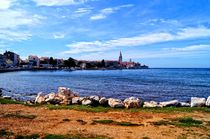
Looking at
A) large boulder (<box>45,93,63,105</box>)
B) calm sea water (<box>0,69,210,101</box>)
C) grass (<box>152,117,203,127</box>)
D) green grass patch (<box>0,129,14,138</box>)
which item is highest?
large boulder (<box>45,93,63,105</box>)

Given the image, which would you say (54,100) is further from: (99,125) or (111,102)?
(99,125)

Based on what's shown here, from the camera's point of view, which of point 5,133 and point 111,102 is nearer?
point 5,133

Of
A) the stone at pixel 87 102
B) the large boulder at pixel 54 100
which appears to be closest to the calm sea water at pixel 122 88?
the large boulder at pixel 54 100

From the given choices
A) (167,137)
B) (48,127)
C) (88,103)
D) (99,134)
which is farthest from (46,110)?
(167,137)

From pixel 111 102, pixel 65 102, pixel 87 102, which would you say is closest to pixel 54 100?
pixel 65 102

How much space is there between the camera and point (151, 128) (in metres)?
19.2

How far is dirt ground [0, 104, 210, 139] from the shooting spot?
699 inches

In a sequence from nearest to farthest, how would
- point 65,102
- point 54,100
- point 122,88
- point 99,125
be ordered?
point 99,125, point 65,102, point 54,100, point 122,88

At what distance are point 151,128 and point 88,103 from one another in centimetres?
1189

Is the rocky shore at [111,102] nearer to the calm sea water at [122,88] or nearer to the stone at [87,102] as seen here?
the stone at [87,102]

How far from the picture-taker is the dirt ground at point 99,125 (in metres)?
17.8

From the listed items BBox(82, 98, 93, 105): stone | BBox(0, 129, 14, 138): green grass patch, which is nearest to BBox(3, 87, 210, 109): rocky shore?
BBox(82, 98, 93, 105): stone

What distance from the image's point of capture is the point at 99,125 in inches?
787

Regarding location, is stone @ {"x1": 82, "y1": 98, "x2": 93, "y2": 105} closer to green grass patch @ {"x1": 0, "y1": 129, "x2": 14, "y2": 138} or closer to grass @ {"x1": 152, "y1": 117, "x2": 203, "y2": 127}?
grass @ {"x1": 152, "y1": 117, "x2": 203, "y2": 127}
